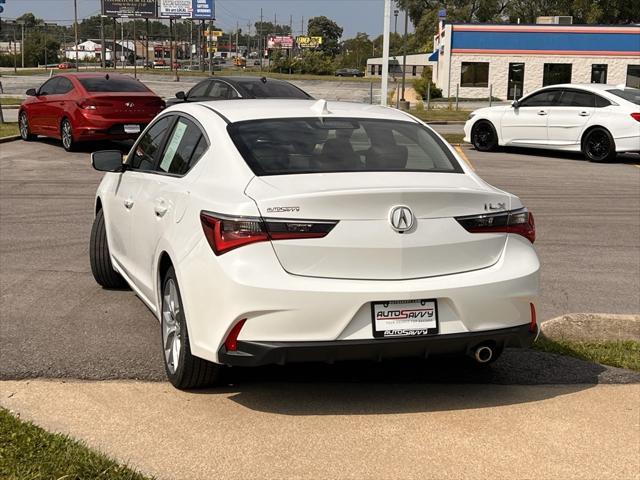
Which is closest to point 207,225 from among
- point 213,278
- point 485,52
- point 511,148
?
point 213,278

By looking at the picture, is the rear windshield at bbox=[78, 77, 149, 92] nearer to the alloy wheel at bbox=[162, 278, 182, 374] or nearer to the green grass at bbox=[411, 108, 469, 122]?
the green grass at bbox=[411, 108, 469, 122]

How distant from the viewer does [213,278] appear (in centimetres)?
434

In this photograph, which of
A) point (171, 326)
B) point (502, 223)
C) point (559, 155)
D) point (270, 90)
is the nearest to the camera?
point (502, 223)

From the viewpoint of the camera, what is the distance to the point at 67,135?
17953 mm

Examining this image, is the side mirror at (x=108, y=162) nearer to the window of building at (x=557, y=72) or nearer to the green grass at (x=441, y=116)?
the green grass at (x=441, y=116)

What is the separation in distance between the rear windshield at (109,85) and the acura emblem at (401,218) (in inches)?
566

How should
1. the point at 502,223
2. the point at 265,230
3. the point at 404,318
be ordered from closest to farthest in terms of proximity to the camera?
the point at 265,230
the point at 404,318
the point at 502,223

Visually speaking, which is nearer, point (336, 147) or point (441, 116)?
point (336, 147)

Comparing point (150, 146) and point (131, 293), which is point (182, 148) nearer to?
point (150, 146)

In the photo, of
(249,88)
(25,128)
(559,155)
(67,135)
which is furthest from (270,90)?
(559,155)

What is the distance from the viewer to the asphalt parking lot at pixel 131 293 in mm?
5266

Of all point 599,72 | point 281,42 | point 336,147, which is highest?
point 281,42

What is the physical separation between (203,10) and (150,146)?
90.3 m

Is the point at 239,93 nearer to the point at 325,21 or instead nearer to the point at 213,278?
the point at 213,278
